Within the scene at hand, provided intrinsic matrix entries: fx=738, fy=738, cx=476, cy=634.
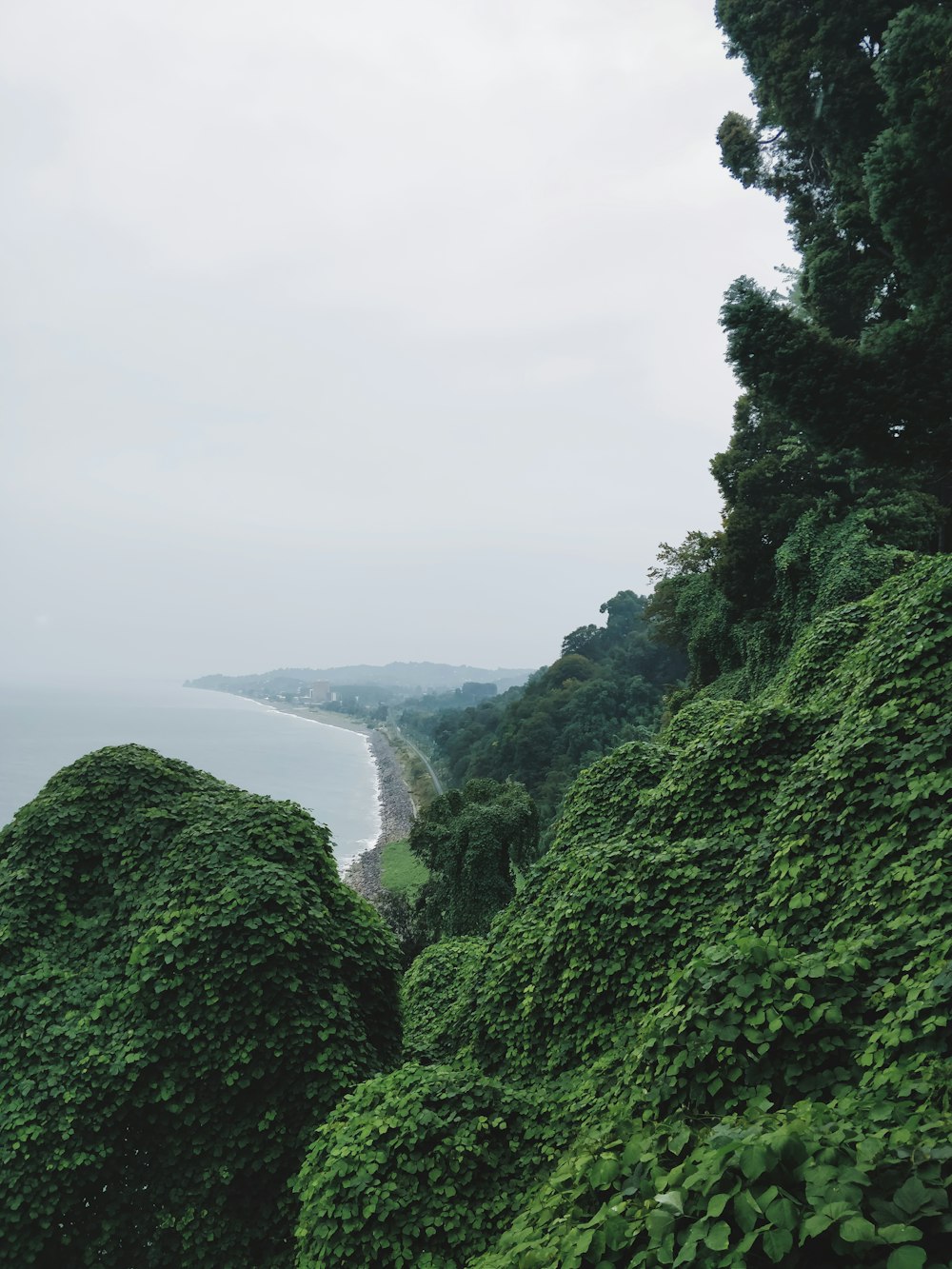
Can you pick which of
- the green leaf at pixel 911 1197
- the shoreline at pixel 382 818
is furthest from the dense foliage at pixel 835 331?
the shoreline at pixel 382 818

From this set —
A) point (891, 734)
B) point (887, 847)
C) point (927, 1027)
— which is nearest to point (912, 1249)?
point (927, 1027)

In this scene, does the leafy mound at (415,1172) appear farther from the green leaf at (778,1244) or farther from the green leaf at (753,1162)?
the green leaf at (778,1244)

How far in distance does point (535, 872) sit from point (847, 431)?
8725mm

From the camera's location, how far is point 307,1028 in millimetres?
6816

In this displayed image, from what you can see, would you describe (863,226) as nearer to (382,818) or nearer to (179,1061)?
(179,1061)

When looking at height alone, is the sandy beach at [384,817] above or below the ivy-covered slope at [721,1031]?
below

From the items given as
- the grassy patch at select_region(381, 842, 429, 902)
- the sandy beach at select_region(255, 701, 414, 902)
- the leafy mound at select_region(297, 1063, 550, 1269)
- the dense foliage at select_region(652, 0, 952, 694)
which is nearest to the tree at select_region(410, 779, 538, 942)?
the sandy beach at select_region(255, 701, 414, 902)

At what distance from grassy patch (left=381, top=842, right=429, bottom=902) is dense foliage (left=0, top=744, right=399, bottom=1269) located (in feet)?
118

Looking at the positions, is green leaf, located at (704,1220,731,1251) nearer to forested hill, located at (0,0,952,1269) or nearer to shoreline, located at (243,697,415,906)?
forested hill, located at (0,0,952,1269)

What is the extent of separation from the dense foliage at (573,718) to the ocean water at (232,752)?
13320mm

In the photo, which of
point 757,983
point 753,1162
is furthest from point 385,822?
point 753,1162

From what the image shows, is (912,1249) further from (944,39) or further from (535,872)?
(944,39)

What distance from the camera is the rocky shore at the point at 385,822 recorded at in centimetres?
4697

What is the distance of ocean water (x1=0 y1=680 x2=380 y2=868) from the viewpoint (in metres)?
68.4
